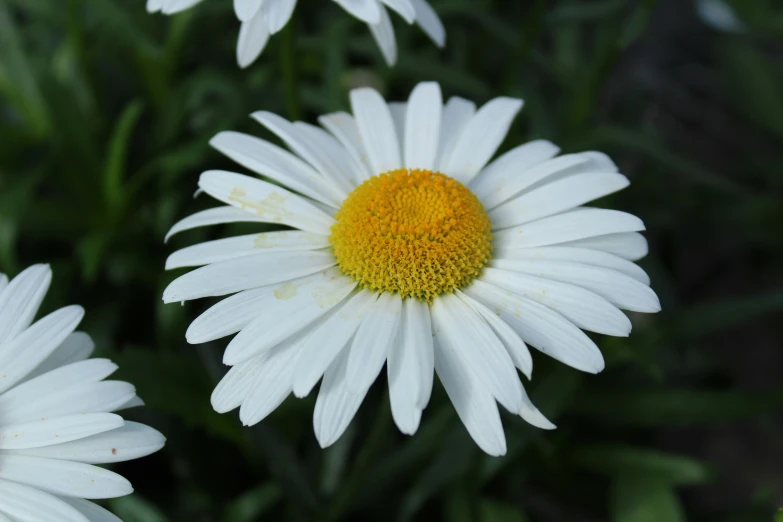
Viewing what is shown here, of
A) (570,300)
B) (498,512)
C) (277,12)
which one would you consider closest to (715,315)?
(498,512)

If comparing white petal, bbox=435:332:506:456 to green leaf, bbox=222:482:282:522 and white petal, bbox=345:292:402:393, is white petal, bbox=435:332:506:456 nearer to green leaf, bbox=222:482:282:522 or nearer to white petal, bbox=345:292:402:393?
white petal, bbox=345:292:402:393

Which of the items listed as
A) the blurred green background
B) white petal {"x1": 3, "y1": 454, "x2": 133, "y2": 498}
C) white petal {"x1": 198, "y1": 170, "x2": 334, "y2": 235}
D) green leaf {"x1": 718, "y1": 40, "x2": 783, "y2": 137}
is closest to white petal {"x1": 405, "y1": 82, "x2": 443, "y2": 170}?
white petal {"x1": 198, "y1": 170, "x2": 334, "y2": 235}

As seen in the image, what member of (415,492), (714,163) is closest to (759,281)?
(714,163)

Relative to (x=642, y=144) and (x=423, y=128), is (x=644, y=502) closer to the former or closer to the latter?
(x=642, y=144)

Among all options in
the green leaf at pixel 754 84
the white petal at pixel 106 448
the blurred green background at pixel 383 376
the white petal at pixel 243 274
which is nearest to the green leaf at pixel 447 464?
the blurred green background at pixel 383 376

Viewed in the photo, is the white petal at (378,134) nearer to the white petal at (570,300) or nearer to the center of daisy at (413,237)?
the center of daisy at (413,237)

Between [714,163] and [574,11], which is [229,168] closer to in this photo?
[574,11]
